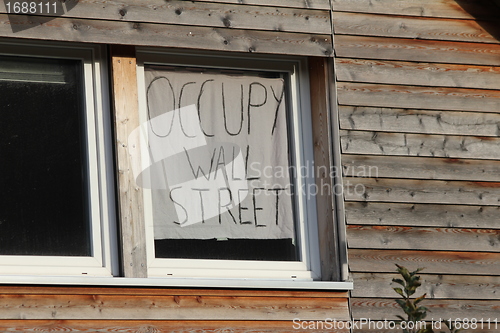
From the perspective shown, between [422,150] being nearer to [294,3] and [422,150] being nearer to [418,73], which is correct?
[418,73]

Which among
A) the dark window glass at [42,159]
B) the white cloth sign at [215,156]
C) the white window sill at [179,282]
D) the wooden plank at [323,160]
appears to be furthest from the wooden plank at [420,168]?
the dark window glass at [42,159]

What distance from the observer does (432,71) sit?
212 inches

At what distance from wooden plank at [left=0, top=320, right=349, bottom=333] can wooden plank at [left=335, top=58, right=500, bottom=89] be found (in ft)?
5.43

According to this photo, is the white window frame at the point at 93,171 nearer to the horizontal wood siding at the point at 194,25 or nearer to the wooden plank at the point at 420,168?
the horizontal wood siding at the point at 194,25

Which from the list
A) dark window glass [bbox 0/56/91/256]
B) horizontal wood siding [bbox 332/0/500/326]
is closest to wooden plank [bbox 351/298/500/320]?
horizontal wood siding [bbox 332/0/500/326]

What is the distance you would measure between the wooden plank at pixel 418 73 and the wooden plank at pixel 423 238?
981 mm

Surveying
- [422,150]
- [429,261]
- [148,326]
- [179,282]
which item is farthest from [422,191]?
[148,326]

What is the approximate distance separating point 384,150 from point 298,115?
0.60 meters

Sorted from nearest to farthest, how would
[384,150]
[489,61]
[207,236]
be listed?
[207,236]
[384,150]
[489,61]

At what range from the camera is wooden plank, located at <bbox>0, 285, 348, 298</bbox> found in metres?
4.27

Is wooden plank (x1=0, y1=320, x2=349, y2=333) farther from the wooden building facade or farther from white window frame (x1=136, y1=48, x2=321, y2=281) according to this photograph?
white window frame (x1=136, y1=48, x2=321, y2=281)

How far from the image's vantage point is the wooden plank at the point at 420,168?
510cm

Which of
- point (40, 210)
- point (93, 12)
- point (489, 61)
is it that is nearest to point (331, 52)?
point (489, 61)

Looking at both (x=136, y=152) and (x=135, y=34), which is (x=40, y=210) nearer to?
(x=136, y=152)
